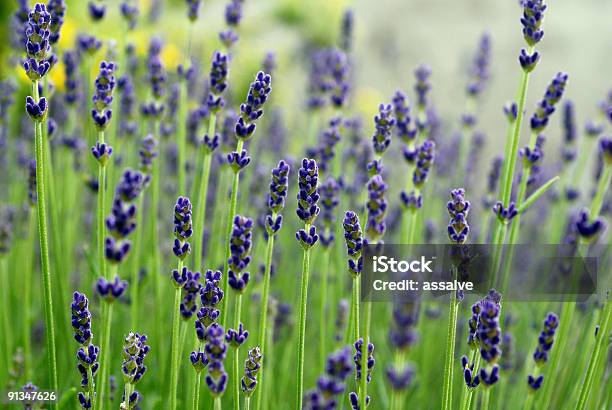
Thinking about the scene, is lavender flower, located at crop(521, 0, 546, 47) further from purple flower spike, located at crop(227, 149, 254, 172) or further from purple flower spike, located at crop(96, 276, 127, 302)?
purple flower spike, located at crop(96, 276, 127, 302)

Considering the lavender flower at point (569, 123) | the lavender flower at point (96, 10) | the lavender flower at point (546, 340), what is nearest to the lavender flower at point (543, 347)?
the lavender flower at point (546, 340)

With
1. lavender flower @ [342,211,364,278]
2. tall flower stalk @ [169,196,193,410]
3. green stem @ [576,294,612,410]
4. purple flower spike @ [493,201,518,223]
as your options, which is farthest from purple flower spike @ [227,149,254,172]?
green stem @ [576,294,612,410]

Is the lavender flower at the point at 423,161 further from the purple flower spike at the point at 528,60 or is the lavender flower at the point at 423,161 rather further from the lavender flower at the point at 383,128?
the purple flower spike at the point at 528,60

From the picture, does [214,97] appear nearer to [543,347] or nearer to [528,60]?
[528,60]

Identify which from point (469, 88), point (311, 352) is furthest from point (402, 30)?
point (311, 352)

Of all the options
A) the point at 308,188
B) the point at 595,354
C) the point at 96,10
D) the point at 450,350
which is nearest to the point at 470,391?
the point at 450,350

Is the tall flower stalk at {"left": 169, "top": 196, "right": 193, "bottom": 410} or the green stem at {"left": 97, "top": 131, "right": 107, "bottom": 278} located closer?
the tall flower stalk at {"left": 169, "top": 196, "right": 193, "bottom": 410}
